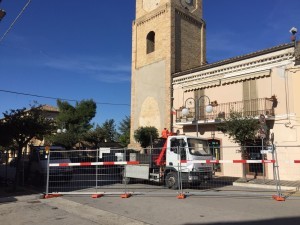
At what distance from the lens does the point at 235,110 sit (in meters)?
20.7

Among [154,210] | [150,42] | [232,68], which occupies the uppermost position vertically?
[150,42]

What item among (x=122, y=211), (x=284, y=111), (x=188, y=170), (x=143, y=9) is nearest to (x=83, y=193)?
(x=122, y=211)

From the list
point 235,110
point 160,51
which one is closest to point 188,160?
point 235,110

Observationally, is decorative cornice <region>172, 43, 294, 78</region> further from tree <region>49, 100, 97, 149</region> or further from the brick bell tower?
tree <region>49, 100, 97, 149</region>

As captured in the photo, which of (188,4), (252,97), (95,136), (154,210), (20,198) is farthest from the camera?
(95,136)

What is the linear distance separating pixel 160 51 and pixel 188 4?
206 inches

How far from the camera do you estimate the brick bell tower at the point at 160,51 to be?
83.9 feet

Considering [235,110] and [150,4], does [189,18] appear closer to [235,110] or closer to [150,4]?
[150,4]

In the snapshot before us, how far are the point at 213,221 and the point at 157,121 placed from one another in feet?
58.3

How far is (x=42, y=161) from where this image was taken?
1702 cm

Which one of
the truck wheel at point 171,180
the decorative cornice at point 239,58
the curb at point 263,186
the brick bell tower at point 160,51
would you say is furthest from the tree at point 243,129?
the brick bell tower at point 160,51

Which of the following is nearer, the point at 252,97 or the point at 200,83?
the point at 252,97

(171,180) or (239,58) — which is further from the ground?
(239,58)

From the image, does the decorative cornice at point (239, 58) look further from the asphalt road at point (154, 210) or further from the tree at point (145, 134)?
the asphalt road at point (154, 210)
